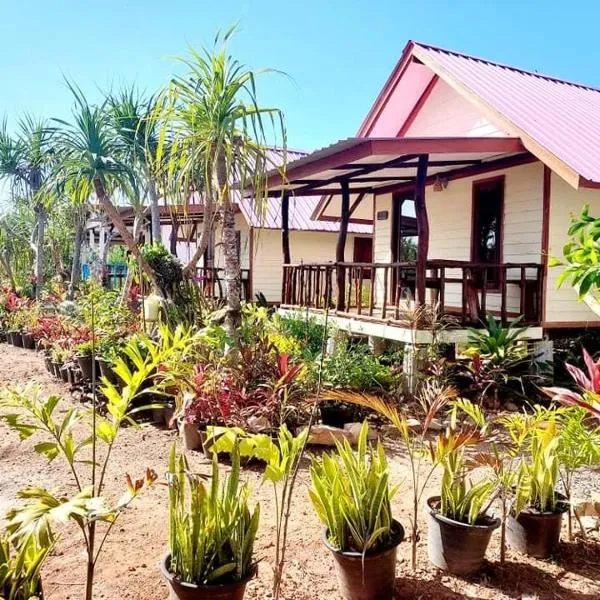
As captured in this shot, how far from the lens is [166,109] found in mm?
5754

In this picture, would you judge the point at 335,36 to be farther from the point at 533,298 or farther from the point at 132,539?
the point at 132,539

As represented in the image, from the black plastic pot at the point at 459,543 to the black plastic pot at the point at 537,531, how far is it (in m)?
0.25

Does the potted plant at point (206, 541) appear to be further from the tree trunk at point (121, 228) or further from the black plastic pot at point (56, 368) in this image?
the black plastic pot at point (56, 368)

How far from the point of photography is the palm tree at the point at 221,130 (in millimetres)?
5559

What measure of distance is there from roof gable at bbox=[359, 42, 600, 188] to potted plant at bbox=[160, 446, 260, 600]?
18.5ft

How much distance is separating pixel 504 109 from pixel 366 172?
2.18 m

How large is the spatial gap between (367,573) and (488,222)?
24.5ft

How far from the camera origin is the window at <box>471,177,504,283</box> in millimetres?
8703

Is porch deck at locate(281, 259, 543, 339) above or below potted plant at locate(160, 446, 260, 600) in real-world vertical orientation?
above

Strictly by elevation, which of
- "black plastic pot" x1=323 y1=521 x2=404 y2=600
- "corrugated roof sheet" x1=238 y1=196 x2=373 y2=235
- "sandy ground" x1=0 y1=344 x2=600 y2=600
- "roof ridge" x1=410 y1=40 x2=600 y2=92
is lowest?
"sandy ground" x1=0 y1=344 x2=600 y2=600

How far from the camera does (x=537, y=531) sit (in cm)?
313

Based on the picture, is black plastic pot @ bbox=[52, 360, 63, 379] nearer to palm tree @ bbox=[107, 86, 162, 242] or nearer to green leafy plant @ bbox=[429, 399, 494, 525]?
palm tree @ bbox=[107, 86, 162, 242]

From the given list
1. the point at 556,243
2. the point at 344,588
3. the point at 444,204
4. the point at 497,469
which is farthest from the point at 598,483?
the point at 444,204

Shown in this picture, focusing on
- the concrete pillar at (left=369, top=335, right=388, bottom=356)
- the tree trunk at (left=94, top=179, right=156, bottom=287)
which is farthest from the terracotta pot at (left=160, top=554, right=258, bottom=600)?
the concrete pillar at (left=369, top=335, right=388, bottom=356)
